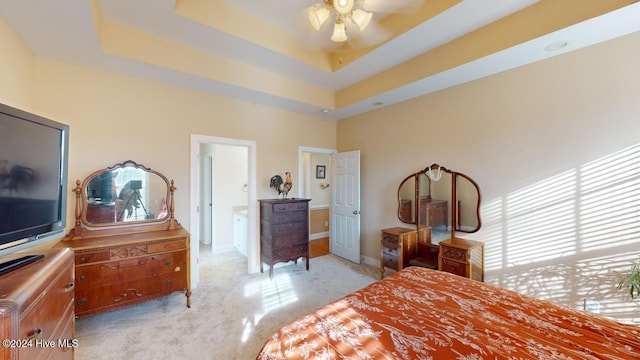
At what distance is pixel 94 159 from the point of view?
2.60m

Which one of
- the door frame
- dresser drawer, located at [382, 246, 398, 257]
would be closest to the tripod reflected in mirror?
the door frame

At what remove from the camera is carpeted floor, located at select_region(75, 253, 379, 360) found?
1.98m

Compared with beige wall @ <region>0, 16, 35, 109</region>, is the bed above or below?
below

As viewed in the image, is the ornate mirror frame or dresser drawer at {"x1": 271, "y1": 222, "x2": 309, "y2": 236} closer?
the ornate mirror frame

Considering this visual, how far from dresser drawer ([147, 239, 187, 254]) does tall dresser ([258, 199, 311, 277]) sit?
3.89ft

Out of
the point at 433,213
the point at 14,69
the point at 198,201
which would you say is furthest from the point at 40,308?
the point at 433,213

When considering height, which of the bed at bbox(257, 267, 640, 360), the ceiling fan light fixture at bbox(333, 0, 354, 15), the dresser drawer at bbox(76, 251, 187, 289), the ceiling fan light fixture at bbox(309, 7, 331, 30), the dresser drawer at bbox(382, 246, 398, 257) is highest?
the ceiling fan light fixture at bbox(333, 0, 354, 15)

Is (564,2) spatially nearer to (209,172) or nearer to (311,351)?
(311,351)

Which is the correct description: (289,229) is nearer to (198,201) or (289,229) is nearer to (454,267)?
(198,201)

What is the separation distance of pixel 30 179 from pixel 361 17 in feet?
8.07

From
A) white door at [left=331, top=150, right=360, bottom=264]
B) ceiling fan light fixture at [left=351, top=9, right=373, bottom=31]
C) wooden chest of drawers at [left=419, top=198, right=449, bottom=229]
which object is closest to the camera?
ceiling fan light fixture at [left=351, top=9, right=373, bottom=31]

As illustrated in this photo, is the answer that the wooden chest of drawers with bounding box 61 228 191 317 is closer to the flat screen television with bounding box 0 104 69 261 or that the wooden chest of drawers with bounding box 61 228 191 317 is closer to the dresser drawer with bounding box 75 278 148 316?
the dresser drawer with bounding box 75 278 148 316

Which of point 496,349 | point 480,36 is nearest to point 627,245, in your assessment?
point 496,349

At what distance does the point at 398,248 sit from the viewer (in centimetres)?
318
